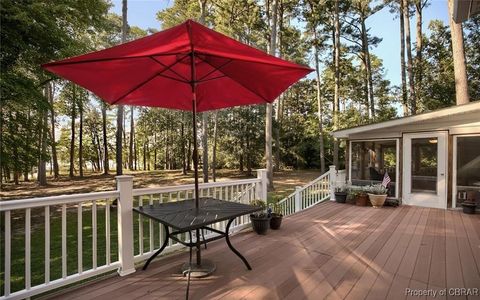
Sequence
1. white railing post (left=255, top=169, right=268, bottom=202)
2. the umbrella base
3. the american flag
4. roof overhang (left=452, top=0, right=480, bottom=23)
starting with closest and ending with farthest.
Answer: roof overhang (left=452, top=0, right=480, bottom=23) < the umbrella base < white railing post (left=255, top=169, right=268, bottom=202) < the american flag

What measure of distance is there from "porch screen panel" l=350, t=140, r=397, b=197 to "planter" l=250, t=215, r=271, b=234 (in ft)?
15.3

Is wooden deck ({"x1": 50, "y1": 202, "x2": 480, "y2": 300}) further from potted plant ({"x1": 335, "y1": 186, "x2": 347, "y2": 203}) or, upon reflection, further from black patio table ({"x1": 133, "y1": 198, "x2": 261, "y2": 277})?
potted plant ({"x1": 335, "y1": 186, "x2": 347, "y2": 203})

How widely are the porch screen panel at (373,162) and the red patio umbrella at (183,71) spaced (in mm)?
5341

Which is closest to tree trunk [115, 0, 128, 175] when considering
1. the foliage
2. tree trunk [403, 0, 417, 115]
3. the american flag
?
the foliage

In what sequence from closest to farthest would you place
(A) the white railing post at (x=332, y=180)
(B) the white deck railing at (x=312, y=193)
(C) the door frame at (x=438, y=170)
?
(C) the door frame at (x=438, y=170)
(B) the white deck railing at (x=312, y=193)
(A) the white railing post at (x=332, y=180)

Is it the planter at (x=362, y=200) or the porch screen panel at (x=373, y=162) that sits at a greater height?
the porch screen panel at (x=373, y=162)

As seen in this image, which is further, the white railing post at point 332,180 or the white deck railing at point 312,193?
the white railing post at point 332,180

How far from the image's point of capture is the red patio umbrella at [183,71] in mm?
2080

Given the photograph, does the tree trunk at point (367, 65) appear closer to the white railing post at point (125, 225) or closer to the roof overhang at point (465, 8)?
the roof overhang at point (465, 8)

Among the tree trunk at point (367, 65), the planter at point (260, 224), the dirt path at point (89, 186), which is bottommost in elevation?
the dirt path at point (89, 186)

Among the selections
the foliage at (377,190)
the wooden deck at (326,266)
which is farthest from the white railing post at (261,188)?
the foliage at (377,190)

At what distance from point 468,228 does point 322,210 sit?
2508mm

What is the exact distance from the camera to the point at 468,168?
6.14 metres

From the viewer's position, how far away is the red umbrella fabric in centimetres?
208
